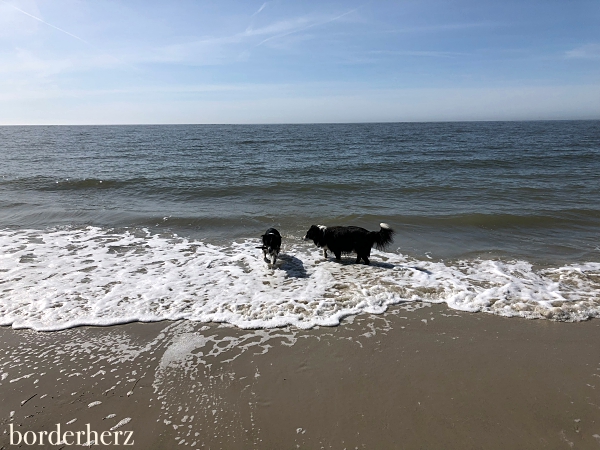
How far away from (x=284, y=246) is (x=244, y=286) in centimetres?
292

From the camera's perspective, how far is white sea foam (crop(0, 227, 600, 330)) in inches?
233

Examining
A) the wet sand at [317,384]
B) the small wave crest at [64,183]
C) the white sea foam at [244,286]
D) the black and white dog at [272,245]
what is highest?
the small wave crest at [64,183]

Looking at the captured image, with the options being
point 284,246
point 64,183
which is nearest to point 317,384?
point 284,246

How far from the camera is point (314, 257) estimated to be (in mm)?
8977

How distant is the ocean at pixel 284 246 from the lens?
6.21 meters

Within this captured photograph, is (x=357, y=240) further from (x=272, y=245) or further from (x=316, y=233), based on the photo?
(x=272, y=245)

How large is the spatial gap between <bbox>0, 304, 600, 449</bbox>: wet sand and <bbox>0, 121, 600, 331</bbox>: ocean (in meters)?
0.59

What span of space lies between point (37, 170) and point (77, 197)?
969 centimetres

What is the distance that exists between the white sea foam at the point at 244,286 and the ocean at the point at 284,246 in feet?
0.12

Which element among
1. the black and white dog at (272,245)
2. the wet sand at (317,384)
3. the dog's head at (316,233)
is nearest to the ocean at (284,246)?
the black and white dog at (272,245)

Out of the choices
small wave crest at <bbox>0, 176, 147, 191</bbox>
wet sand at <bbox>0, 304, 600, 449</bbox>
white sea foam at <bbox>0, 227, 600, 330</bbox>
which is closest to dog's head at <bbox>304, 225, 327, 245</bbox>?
white sea foam at <bbox>0, 227, 600, 330</bbox>

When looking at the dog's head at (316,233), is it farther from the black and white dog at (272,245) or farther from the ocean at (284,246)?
the black and white dog at (272,245)

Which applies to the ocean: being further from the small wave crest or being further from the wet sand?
the wet sand

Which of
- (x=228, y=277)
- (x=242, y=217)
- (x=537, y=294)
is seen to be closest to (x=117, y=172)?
(x=242, y=217)
